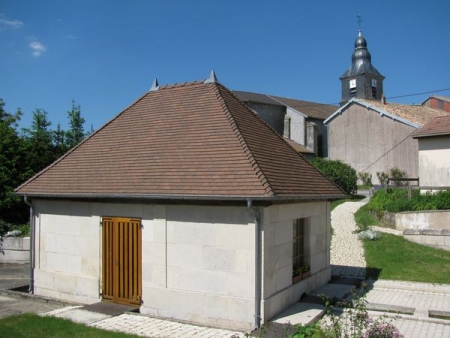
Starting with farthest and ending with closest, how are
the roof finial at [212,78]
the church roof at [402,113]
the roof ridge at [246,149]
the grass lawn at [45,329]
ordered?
the church roof at [402,113] < the roof finial at [212,78] < the roof ridge at [246,149] < the grass lawn at [45,329]

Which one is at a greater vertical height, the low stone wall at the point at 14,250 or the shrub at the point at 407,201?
the shrub at the point at 407,201

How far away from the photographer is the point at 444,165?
23.1 metres

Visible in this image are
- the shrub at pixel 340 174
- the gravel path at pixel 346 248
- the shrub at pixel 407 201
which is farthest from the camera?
the shrub at pixel 340 174

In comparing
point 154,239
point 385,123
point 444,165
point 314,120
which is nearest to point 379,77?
point 314,120

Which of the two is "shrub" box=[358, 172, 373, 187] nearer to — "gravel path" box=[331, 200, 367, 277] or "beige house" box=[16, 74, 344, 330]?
"gravel path" box=[331, 200, 367, 277]

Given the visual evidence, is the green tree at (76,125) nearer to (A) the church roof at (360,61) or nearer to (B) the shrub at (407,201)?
(B) the shrub at (407,201)

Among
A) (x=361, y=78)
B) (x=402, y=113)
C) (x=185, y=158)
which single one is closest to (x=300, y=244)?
(x=185, y=158)

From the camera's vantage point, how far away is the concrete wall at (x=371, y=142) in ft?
117

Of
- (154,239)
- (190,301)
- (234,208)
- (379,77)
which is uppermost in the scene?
(379,77)

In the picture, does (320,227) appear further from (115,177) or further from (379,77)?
(379,77)

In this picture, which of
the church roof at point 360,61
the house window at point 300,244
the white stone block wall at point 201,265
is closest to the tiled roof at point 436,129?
the house window at point 300,244

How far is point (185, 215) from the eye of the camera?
9.54 m

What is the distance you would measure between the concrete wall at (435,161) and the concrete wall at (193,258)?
14.9 metres

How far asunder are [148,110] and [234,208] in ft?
17.1
